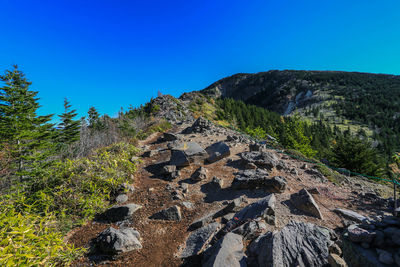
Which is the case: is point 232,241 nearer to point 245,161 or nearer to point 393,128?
point 245,161

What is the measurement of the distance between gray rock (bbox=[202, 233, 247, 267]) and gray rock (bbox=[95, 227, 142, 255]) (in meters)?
1.63

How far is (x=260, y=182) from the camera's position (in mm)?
4922

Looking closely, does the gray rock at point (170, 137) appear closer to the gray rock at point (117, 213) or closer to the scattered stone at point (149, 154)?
the scattered stone at point (149, 154)

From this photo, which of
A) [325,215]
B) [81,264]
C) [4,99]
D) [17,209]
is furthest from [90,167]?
[4,99]

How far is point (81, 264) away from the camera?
10.1ft

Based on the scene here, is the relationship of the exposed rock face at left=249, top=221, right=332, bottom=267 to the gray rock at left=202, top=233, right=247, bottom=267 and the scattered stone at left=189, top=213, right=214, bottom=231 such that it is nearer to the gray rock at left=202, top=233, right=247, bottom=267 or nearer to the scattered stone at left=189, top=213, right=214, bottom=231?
the gray rock at left=202, top=233, right=247, bottom=267

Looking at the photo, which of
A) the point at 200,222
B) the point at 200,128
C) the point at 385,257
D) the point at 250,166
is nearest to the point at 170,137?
the point at 200,128

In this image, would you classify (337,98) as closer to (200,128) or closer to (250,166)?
(200,128)

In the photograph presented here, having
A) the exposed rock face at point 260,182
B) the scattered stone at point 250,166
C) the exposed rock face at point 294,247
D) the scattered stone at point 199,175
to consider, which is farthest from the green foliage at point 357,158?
the exposed rock face at point 294,247

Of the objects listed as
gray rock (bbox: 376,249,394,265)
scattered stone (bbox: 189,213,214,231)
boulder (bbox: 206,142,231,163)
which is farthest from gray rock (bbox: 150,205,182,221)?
gray rock (bbox: 376,249,394,265)

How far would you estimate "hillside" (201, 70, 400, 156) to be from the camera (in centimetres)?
6512

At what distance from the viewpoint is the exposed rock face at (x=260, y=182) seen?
470 cm

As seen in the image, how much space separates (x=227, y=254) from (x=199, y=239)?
96 cm

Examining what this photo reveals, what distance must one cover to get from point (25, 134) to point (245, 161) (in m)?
15.8
